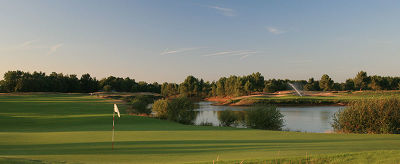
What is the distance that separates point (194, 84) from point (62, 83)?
62.1 m

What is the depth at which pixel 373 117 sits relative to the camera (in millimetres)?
25312

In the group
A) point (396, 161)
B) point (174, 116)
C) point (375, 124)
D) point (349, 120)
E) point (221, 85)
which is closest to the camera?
point (396, 161)

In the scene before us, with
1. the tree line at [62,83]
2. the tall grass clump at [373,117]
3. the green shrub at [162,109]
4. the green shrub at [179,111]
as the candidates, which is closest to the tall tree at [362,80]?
the tree line at [62,83]

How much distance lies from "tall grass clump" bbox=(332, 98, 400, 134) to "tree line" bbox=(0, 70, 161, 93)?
377 feet

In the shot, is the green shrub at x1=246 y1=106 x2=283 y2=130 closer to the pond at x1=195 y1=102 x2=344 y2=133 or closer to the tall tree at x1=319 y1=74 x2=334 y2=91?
the pond at x1=195 y1=102 x2=344 y2=133

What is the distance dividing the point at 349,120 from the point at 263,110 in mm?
9064

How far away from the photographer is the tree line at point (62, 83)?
11162cm

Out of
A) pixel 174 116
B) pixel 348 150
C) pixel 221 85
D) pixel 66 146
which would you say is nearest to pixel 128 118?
pixel 174 116

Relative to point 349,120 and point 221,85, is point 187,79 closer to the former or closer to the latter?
point 221,85

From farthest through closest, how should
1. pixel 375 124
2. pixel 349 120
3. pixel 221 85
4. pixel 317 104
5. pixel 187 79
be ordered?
pixel 187 79
pixel 221 85
pixel 317 104
pixel 349 120
pixel 375 124

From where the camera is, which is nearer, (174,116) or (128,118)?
(128,118)

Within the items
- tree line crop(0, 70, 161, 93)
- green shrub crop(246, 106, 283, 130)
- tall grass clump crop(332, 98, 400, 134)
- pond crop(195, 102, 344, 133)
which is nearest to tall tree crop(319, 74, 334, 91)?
pond crop(195, 102, 344, 133)

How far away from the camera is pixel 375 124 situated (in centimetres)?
2519

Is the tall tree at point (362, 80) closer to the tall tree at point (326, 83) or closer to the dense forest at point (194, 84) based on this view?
the dense forest at point (194, 84)
